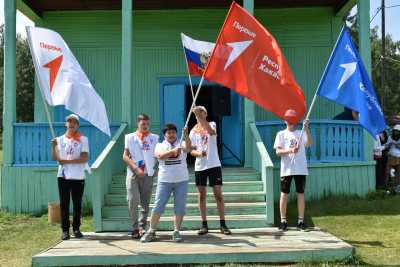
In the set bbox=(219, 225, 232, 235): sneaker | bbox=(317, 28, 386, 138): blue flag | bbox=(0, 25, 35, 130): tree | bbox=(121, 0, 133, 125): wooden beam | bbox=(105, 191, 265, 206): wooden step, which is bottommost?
bbox=(219, 225, 232, 235): sneaker

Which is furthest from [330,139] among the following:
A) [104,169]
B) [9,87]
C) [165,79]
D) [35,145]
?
[9,87]

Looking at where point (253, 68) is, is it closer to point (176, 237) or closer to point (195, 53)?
point (176, 237)

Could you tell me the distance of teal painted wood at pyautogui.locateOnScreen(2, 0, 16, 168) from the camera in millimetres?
9992

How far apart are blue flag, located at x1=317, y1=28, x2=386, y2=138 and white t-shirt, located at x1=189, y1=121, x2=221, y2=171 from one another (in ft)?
5.05

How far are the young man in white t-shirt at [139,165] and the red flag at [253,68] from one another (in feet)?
3.75

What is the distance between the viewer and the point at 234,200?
8.48m

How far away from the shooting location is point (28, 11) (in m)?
12.0

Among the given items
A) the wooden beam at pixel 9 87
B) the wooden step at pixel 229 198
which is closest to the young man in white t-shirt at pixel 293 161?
the wooden step at pixel 229 198

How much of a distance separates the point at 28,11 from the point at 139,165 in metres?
7.05

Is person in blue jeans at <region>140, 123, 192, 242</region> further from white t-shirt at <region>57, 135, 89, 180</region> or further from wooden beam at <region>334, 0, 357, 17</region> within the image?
wooden beam at <region>334, 0, 357, 17</region>

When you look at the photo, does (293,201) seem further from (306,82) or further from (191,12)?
(191,12)

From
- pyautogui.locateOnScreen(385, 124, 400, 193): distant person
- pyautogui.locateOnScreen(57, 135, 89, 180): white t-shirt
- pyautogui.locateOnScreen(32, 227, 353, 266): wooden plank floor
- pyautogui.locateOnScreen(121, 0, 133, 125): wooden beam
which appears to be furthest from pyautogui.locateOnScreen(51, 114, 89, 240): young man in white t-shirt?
pyautogui.locateOnScreen(385, 124, 400, 193): distant person

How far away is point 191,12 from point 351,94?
7.03 meters

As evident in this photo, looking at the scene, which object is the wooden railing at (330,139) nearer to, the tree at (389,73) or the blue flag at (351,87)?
the blue flag at (351,87)
